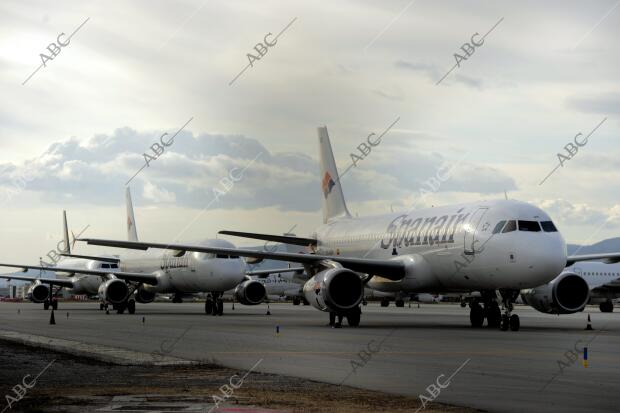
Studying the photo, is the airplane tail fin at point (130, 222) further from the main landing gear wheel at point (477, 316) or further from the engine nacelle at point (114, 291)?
the main landing gear wheel at point (477, 316)

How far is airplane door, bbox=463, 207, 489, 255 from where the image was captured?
28797mm

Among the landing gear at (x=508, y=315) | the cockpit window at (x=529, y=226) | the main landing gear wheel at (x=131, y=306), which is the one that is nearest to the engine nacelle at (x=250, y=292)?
the main landing gear wheel at (x=131, y=306)

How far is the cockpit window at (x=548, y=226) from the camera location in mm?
28203

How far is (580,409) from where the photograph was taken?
35.3 feet

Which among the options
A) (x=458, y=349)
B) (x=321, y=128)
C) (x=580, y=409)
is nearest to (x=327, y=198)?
(x=321, y=128)

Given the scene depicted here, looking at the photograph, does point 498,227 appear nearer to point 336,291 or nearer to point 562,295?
point 562,295

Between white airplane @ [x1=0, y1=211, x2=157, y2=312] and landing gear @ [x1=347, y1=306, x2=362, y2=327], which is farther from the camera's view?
white airplane @ [x1=0, y1=211, x2=157, y2=312]

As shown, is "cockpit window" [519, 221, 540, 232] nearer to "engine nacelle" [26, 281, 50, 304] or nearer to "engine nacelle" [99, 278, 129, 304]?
"engine nacelle" [99, 278, 129, 304]

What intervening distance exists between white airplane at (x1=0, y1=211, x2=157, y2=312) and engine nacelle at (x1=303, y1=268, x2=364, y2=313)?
16868 millimetres

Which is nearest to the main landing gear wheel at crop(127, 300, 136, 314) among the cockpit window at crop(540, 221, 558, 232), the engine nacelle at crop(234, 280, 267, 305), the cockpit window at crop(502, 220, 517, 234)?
the engine nacelle at crop(234, 280, 267, 305)

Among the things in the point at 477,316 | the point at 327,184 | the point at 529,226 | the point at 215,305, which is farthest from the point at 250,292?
the point at 529,226

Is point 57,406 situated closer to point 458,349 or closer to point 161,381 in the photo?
point 161,381

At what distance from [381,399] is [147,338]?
1436 cm

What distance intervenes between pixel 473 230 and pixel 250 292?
26.2 meters
